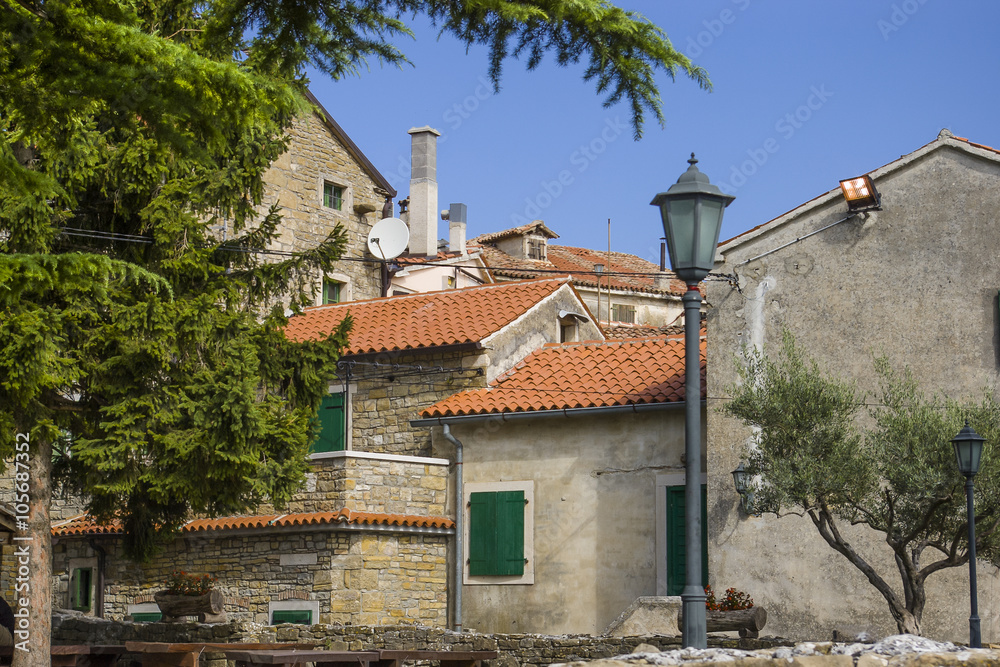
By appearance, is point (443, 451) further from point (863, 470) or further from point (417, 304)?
point (863, 470)

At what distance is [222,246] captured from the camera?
1417 cm

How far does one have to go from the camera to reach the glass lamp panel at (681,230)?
23.7 feet

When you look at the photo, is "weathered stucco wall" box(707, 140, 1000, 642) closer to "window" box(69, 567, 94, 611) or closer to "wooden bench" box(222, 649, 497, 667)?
"wooden bench" box(222, 649, 497, 667)

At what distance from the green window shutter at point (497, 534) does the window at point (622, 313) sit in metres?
20.1

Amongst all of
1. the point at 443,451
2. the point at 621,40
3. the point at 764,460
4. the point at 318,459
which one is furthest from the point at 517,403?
the point at 621,40

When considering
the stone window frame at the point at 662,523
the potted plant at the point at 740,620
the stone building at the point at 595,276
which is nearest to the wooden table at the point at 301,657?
the potted plant at the point at 740,620

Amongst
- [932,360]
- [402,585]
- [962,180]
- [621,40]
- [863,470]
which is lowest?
[402,585]

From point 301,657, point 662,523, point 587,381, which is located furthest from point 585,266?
point 301,657

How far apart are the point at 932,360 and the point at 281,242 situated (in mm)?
14980

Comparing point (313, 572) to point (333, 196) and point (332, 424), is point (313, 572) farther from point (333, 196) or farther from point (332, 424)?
point (333, 196)

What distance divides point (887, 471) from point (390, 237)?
14914 mm

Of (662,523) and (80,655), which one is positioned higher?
(662,523)

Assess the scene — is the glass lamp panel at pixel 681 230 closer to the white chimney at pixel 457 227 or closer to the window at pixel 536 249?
the white chimney at pixel 457 227

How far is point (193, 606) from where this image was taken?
1584cm
